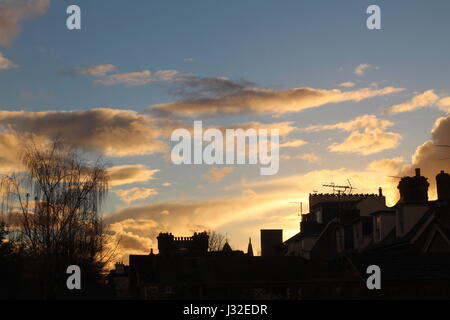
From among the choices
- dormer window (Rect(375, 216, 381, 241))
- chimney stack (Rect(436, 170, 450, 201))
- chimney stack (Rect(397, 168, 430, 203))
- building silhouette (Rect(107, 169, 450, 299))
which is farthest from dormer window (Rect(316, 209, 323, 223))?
chimney stack (Rect(397, 168, 430, 203))

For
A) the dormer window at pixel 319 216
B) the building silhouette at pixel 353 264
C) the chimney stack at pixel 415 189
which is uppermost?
the dormer window at pixel 319 216

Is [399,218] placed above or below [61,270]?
above

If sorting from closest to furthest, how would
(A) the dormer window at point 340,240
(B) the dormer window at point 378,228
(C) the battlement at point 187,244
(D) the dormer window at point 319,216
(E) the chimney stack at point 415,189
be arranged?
(E) the chimney stack at point 415,189 → (B) the dormer window at point 378,228 → (A) the dormer window at point 340,240 → (D) the dormer window at point 319,216 → (C) the battlement at point 187,244

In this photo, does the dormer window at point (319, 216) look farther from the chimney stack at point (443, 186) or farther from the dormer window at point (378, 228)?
the chimney stack at point (443, 186)

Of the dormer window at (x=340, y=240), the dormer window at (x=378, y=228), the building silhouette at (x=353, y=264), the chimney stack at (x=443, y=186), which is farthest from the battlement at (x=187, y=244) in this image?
the chimney stack at (x=443, y=186)

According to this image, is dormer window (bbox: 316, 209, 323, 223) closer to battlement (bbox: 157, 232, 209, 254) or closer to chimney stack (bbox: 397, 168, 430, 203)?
battlement (bbox: 157, 232, 209, 254)

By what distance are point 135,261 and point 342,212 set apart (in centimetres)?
3393

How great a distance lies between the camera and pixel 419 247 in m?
44.7

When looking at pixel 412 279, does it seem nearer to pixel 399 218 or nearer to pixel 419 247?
pixel 419 247

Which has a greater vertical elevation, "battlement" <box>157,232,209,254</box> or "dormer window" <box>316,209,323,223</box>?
"dormer window" <box>316,209,323,223</box>

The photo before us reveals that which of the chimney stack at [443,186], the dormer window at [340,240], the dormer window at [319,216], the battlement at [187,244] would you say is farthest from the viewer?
the battlement at [187,244]

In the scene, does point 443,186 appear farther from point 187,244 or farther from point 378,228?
point 187,244

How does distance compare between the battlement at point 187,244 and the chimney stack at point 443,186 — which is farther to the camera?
the battlement at point 187,244
